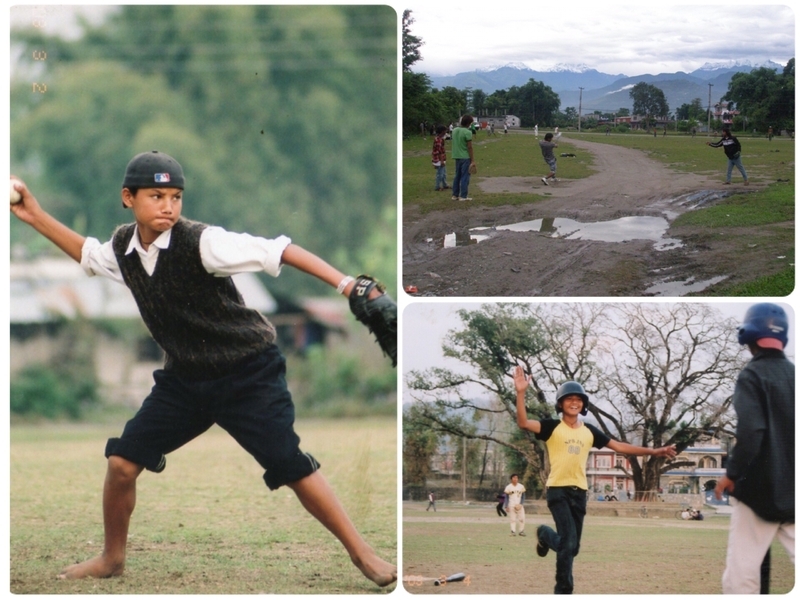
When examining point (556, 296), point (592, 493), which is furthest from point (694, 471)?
point (556, 296)

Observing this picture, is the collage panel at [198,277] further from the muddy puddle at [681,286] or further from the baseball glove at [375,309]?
the muddy puddle at [681,286]

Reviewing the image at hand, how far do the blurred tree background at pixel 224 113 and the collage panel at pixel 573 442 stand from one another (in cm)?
77

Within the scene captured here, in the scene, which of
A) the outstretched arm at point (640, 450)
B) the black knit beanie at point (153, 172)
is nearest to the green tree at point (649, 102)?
the outstretched arm at point (640, 450)

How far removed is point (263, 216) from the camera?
4.38m

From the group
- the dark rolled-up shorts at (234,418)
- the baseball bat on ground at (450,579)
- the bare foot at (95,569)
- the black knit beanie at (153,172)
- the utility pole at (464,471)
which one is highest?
the black knit beanie at (153,172)

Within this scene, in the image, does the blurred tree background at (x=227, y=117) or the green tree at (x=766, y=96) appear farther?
the green tree at (x=766, y=96)

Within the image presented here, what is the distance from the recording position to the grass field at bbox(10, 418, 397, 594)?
384cm

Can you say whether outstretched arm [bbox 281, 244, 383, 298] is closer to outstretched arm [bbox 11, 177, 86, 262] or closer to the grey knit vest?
the grey knit vest

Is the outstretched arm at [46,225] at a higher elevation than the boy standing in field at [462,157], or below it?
below

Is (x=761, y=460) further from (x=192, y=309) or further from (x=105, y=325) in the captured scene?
(x=105, y=325)

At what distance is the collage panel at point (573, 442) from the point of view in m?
3.83

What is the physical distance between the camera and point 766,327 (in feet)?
12.3

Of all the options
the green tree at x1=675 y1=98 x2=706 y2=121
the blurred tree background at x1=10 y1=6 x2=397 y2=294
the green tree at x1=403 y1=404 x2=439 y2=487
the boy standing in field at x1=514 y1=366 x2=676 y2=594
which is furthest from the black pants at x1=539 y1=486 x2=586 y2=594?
the green tree at x1=675 y1=98 x2=706 y2=121

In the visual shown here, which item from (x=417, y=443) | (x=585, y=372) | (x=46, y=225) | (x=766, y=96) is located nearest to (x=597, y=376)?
(x=585, y=372)
